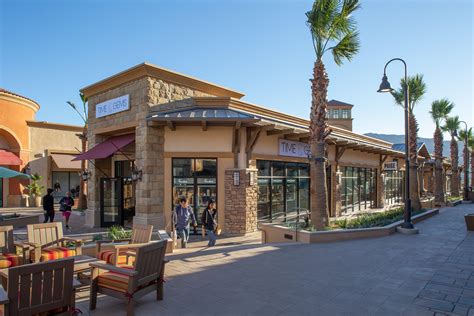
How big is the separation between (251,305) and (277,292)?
0.75 m

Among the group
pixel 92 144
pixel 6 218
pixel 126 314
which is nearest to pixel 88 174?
pixel 92 144

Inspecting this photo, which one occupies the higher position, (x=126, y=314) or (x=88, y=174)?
(x=88, y=174)

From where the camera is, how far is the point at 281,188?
611 inches

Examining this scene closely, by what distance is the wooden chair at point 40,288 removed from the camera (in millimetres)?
3709

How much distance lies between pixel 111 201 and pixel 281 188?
8.11m

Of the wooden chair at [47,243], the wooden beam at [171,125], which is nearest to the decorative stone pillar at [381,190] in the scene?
the wooden beam at [171,125]

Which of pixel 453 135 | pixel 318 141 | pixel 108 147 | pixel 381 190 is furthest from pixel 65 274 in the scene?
pixel 453 135

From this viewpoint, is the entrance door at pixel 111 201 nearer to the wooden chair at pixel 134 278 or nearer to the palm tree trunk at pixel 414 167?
the wooden chair at pixel 134 278

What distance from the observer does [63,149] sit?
90.6 feet

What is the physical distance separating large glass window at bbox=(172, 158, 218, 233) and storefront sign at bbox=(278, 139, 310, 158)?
3.76 m

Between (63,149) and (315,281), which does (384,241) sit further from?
(63,149)

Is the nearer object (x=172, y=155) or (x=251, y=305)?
(x=251, y=305)

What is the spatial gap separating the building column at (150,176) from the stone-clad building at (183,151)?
0.12 ft

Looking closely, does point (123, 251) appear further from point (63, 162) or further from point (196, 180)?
point (63, 162)
